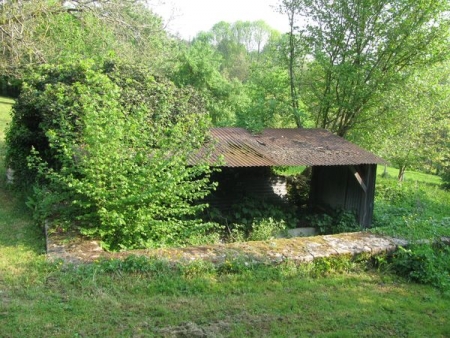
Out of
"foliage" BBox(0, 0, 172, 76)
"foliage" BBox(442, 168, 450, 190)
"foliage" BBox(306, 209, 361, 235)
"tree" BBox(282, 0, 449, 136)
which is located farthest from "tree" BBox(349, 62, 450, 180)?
"foliage" BBox(0, 0, 172, 76)

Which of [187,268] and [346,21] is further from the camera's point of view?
[346,21]

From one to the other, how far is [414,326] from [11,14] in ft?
42.4

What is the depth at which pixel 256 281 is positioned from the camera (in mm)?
A: 5188

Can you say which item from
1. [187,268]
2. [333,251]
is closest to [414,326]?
[333,251]

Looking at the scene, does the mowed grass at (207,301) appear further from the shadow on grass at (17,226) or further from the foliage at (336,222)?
the foliage at (336,222)

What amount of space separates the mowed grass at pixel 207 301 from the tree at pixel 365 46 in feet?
34.0

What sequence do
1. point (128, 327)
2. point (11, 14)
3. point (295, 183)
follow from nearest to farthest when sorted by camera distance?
point (128, 327)
point (11, 14)
point (295, 183)

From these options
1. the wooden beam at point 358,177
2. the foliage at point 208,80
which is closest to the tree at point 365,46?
the wooden beam at point 358,177

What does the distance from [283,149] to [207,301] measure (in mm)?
6752

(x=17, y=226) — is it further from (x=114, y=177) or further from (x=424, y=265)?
(x=424, y=265)

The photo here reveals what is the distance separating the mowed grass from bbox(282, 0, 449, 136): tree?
1035 cm

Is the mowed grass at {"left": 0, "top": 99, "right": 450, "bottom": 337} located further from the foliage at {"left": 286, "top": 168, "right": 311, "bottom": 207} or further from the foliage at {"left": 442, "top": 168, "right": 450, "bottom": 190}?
the foliage at {"left": 442, "top": 168, "right": 450, "bottom": 190}

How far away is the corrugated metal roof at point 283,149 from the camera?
956cm

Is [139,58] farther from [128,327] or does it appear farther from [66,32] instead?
[128,327]
